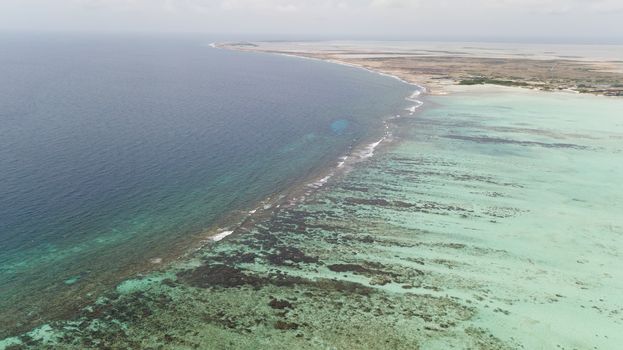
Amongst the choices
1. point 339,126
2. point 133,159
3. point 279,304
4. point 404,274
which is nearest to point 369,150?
point 339,126

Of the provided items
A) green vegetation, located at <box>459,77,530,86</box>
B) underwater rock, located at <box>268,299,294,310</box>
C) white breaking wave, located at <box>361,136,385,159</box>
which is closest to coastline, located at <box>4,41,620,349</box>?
underwater rock, located at <box>268,299,294,310</box>

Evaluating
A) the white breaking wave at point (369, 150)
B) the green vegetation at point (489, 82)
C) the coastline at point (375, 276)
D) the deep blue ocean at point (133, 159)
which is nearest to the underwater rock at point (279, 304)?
the coastline at point (375, 276)

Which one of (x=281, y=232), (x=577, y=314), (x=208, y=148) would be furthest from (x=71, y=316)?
(x=208, y=148)

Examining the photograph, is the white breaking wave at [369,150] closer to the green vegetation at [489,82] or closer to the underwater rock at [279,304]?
the underwater rock at [279,304]

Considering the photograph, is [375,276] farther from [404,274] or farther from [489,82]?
[489,82]

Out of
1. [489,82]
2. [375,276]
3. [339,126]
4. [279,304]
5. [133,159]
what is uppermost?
[489,82]

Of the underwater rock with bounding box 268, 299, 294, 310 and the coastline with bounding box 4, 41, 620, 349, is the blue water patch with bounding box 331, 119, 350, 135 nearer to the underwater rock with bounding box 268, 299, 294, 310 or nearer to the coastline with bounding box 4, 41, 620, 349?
the coastline with bounding box 4, 41, 620, 349
